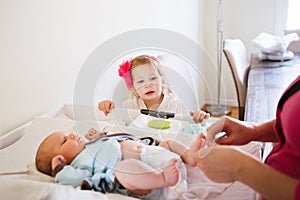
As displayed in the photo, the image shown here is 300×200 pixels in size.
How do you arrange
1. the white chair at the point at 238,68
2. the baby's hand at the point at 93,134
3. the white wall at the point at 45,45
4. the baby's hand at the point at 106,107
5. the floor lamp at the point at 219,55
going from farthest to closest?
1. the floor lamp at the point at 219,55
2. the white chair at the point at 238,68
3. the baby's hand at the point at 106,107
4. the white wall at the point at 45,45
5. the baby's hand at the point at 93,134

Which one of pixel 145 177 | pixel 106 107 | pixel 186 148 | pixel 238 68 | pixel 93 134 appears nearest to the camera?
pixel 145 177

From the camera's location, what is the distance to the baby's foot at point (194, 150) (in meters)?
0.84

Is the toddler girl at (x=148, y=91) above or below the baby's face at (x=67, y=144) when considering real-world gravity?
above

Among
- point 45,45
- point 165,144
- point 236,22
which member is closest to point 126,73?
point 45,45

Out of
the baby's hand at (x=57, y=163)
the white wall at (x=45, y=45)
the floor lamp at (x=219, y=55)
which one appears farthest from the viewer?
the floor lamp at (x=219, y=55)

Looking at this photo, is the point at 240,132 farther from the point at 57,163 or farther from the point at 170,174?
the point at 57,163

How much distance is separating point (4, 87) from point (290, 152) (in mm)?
927

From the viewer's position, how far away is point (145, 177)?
82 cm

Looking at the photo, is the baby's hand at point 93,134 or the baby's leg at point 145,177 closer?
the baby's leg at point 145,177

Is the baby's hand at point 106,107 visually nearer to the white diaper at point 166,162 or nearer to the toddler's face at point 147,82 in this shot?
the toddler's face at point 147,82

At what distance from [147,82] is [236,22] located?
7.35 ft

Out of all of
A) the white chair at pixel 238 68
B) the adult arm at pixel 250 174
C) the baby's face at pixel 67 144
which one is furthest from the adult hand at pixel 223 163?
the white chair at pixel 238 68

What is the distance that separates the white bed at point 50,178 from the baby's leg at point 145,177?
0.16 feet

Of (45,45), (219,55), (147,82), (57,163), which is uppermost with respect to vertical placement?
(45,45)
